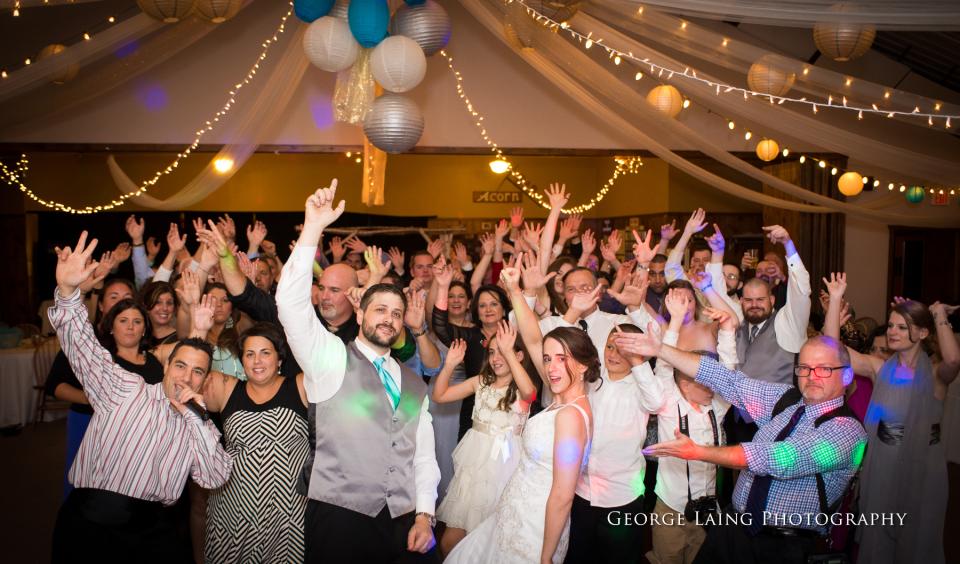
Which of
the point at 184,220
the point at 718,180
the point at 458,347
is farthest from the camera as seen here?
the point at 184,220

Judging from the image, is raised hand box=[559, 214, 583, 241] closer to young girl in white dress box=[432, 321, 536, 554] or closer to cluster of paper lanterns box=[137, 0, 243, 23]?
young girl in white dress box=[432, 321, 536, 554]

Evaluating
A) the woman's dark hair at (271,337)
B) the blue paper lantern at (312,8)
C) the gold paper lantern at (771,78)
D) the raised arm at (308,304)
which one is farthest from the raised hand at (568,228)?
the raised arm at (308,304)

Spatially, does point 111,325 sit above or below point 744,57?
below

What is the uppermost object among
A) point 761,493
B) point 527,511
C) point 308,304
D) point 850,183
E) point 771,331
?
point 850,183

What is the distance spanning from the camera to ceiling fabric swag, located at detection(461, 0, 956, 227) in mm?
5301

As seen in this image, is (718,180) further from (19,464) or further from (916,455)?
(19,464)

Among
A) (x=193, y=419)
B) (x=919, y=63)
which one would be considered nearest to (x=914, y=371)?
(x=193, y=419)

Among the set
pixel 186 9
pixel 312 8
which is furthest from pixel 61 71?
pixel 312 8

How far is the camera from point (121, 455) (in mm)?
2488

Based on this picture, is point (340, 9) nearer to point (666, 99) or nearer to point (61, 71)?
point (61, 71)

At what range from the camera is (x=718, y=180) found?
654cm

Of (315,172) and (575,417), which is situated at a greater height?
(315,172)

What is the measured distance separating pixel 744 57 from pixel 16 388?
5.78 meters

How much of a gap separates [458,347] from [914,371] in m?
1.92
